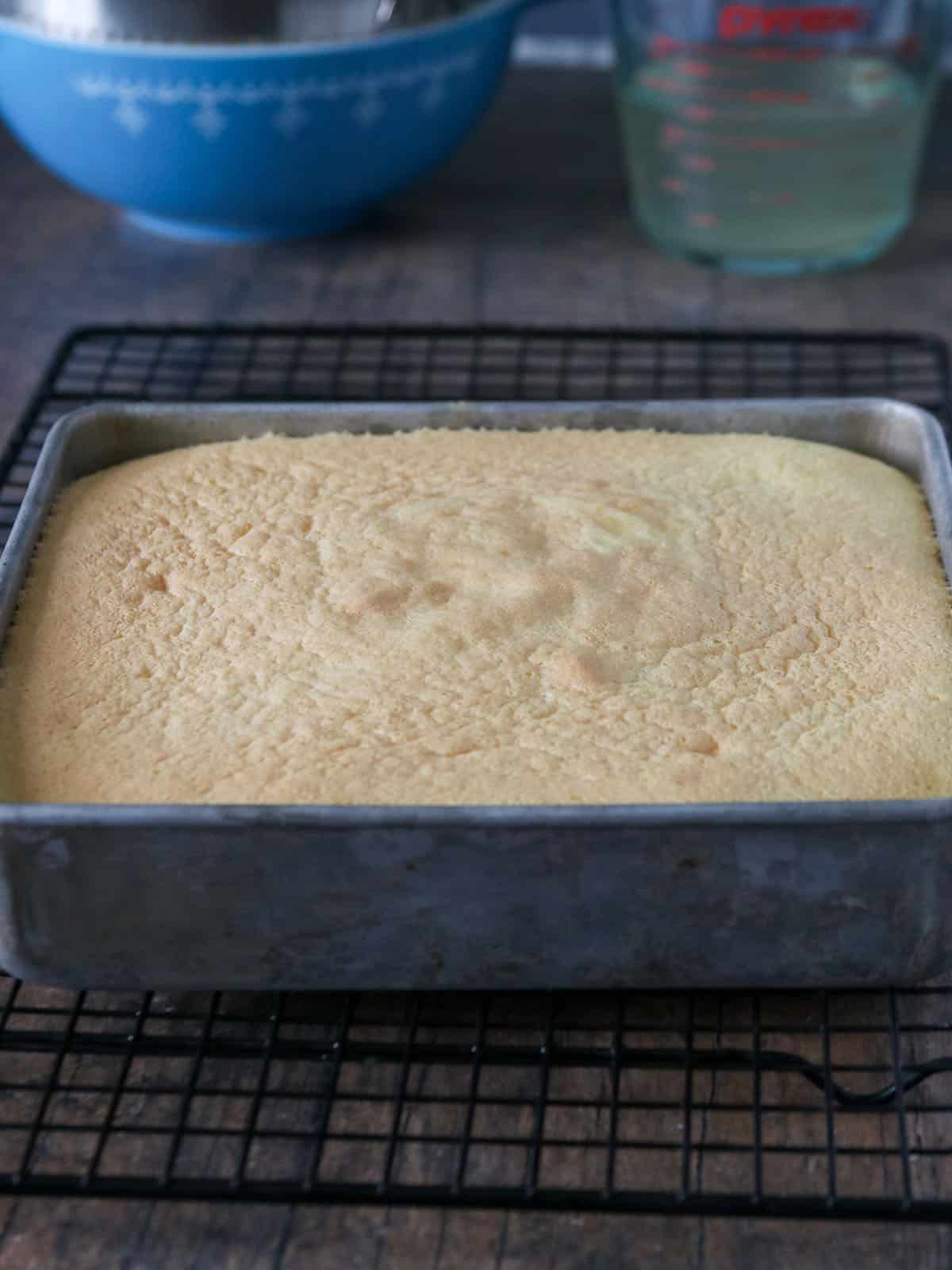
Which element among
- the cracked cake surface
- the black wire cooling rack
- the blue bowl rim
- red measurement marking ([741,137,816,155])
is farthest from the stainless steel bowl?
the black wire cooling rack

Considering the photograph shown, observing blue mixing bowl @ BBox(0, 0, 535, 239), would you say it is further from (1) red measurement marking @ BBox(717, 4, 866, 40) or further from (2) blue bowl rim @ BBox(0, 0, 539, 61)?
(1) red measurement marking @ BBox(717, 4, 866, 40)

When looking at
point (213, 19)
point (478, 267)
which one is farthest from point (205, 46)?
point (478, 267)

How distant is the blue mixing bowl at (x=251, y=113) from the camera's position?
1583 millimetres

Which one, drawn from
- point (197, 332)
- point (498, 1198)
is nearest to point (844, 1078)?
point (498, 1198)

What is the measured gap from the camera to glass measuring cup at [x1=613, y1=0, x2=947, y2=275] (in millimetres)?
1622

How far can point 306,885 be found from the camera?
77 cm

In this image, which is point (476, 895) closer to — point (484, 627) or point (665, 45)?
point (484, 627)

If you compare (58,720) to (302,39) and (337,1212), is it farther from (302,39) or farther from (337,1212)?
(302,39)

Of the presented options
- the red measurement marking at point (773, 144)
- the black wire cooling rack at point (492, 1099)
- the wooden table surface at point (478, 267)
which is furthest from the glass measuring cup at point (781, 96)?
the black wire cooling rack at point (492, 1099)

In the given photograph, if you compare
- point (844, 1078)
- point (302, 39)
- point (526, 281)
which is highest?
point (302, 39)

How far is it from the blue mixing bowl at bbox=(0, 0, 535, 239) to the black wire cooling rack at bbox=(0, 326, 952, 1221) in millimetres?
1002

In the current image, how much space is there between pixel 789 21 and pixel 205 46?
0.57 metres

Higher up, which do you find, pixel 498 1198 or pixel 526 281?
pixel 498 1198

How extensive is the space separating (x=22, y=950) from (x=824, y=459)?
61 centimetres
